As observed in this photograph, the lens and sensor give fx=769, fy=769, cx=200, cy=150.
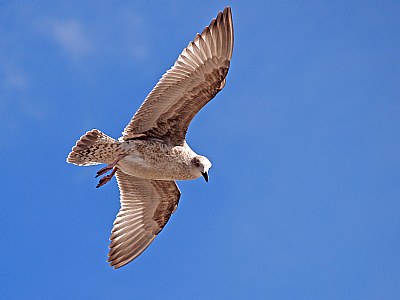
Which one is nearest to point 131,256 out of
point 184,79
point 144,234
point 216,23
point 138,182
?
point 144,234

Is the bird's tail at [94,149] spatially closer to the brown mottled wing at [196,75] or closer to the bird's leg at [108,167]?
the bird's leg at [108,167]

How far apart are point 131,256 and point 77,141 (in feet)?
6.74

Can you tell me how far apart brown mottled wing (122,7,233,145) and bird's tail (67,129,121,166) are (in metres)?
0.55

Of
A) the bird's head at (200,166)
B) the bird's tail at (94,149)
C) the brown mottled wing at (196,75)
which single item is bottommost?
the bird's head at (200,166)

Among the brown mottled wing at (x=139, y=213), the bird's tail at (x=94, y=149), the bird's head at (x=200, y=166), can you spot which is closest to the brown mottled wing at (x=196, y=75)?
the bird's tail at (x=94, y=149)

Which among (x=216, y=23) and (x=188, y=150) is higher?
(x=216, y=23)

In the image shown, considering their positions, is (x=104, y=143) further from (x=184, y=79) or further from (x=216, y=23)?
(x=216, y=23)

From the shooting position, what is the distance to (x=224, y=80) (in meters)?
10.3

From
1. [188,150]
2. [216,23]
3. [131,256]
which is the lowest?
[131,256]

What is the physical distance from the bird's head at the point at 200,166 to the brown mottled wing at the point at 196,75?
658 mm

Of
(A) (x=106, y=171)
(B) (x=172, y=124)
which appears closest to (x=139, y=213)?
(A) (x=106, y=171)

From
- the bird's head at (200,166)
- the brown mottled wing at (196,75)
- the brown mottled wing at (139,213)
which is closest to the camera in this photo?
the brown mottled wing at (196,75)

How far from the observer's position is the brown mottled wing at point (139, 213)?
11.4 m

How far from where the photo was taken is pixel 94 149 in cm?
1034
